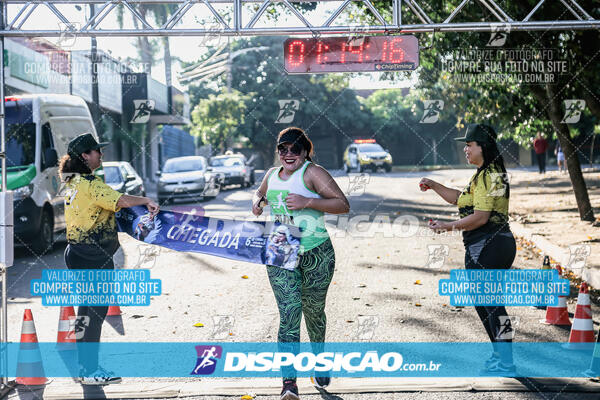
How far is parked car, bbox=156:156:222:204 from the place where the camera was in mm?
25844

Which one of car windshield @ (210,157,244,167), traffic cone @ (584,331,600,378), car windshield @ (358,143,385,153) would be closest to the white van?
traffic cone @ (584,331,600,378)

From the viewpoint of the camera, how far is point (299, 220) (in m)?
5.43

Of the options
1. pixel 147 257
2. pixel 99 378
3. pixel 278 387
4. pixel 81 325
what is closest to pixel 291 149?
pixel 278 387

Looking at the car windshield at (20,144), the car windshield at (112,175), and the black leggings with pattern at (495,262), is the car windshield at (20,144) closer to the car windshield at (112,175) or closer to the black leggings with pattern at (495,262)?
the car windshield at (112,175)

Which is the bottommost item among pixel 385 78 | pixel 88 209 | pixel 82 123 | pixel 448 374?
pixel 448 374

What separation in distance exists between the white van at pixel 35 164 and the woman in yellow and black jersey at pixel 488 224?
903cm

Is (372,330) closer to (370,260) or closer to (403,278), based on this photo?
(403,278)

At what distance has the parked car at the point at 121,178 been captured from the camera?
19436 mm

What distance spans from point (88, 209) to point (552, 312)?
495 centimetres

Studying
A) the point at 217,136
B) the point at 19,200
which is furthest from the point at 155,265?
the point at 217,136

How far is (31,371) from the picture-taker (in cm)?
602

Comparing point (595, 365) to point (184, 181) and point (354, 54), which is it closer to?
point (354, 54)

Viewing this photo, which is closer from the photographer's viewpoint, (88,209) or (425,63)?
(88,209)

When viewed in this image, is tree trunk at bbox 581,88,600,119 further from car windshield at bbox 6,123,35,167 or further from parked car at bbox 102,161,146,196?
car windshield at bbox 6,123,35,167
